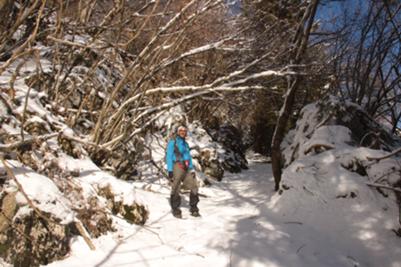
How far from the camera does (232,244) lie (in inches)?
141

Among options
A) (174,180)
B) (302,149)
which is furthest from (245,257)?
(302,149)

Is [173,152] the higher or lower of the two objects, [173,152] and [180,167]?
the higher

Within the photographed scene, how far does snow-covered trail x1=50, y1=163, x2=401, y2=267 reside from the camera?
3107mm

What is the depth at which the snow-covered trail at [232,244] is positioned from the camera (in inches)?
122

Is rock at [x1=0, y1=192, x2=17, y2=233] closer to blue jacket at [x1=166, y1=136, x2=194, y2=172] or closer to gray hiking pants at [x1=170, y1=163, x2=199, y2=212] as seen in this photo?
gray hiking pants at [x1=170, y1=163, x2=199, y2=212]

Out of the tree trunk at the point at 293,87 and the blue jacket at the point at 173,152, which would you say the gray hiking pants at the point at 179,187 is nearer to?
the blue jacket at the point at 173,152

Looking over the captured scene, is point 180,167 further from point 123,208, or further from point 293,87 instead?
point 293,87

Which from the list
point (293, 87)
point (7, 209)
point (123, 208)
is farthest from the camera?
point (293, 87)

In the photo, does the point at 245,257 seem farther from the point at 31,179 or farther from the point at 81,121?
the point at 81,121

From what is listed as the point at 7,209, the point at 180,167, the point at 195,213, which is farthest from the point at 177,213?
the point at 7,209

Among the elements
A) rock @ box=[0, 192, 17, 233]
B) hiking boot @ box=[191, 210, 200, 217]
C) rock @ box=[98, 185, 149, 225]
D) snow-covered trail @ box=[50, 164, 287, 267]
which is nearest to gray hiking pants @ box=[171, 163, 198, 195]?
hiking boot @ box=[191, 210, 200, 217]

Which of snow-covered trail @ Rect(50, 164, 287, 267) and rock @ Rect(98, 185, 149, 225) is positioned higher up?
rock @ Rect(98, 185, 149, 225)

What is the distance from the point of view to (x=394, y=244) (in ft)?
11.5

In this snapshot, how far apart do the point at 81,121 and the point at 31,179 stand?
2.84 meters
